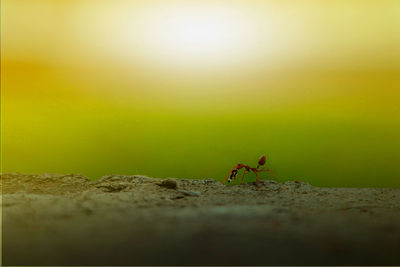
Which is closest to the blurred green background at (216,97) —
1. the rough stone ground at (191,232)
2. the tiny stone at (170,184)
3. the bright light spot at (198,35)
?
the bright light spot at (198,35)

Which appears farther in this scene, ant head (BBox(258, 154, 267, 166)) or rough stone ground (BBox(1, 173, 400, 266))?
ant head (BBox(258, 154, 267, 166))

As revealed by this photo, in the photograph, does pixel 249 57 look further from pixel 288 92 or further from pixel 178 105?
pixel 178 105

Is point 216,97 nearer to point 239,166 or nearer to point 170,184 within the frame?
point 239,166

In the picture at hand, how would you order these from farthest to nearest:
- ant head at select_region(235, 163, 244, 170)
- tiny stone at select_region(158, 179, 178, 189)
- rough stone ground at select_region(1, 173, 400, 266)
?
ant head at select_region(235, 163, 244, 170) → tiny stone at select_region(158, 179, 178, 189) → rough stone ground at select_region(1, 173, 400, 266)

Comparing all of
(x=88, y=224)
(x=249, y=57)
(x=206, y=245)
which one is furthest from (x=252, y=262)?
(x=249, y=57)

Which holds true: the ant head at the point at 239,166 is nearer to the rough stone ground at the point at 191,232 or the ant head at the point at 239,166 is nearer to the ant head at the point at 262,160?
the ant head at the point at 262,160

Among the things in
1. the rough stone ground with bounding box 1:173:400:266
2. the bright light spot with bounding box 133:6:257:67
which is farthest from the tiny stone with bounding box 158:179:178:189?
the bright light spot with bounding box 133:6:257:67

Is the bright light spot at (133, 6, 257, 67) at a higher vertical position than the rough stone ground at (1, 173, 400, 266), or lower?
higher

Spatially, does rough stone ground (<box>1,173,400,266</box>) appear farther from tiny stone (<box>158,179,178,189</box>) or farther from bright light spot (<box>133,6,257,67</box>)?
bright light spot (<box>133,6,257,67</box>)

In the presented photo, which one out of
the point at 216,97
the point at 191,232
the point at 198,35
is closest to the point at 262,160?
the point at 216,97
